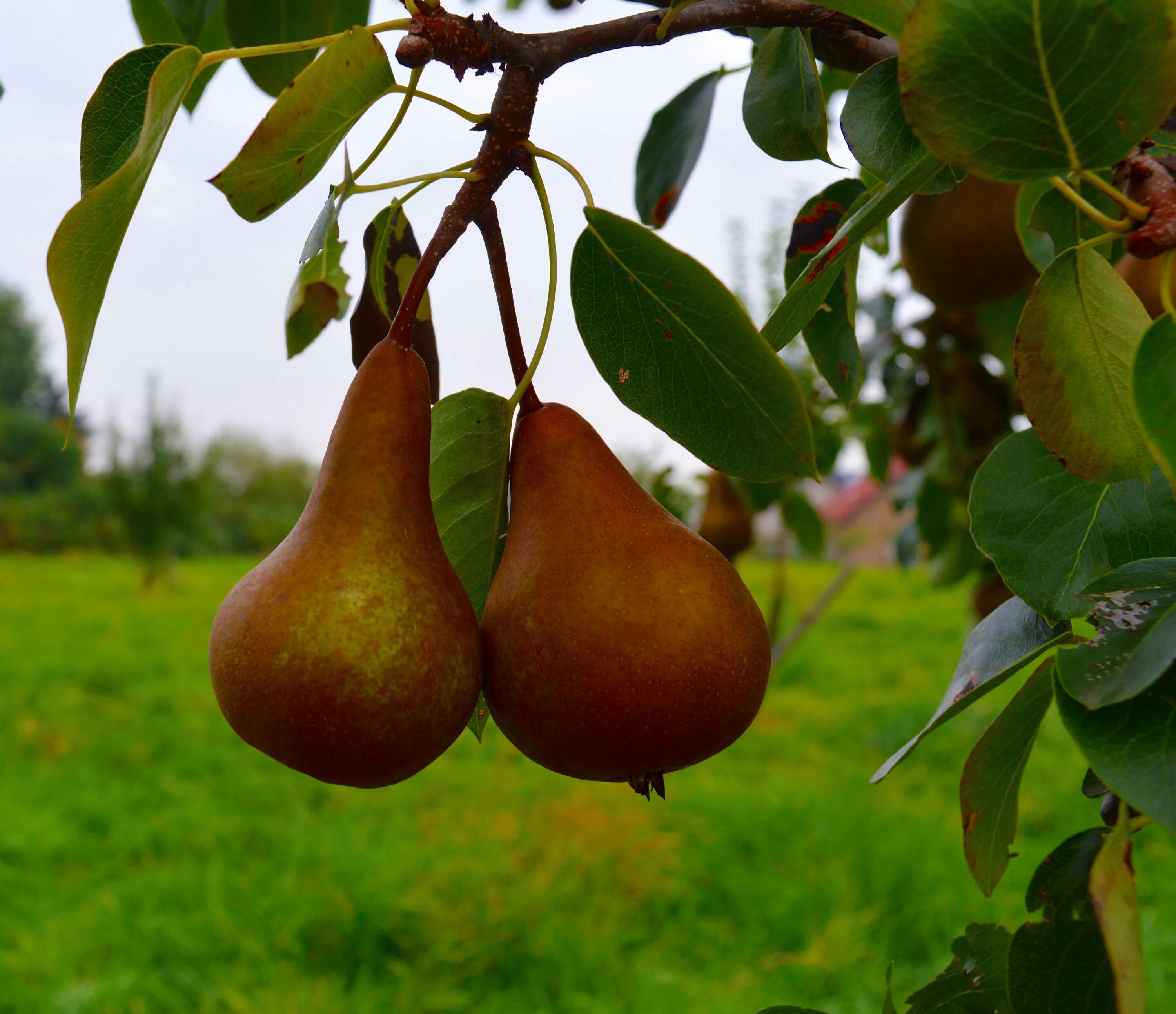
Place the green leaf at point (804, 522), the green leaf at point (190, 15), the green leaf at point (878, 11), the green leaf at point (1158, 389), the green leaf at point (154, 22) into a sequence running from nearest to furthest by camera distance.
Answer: the green leaf at point (1158, 389), the green leaf at point (878, 11), the green leaf at point (190, 15), the green leaf at point (154, 22), the green leaf at point (804, 522)

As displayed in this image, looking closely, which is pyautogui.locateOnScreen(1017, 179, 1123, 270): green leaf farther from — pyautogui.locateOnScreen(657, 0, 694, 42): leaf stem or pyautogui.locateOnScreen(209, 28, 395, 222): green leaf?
pyautogui.locateOnScreen(209, 28, 395, 222): green leaf

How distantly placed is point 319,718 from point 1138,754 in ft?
0.95

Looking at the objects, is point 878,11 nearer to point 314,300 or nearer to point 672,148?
point 314,300

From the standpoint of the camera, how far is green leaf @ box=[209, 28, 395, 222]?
392 mm

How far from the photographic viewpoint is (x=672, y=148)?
0.86 meters

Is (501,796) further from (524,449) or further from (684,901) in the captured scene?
(524,449)

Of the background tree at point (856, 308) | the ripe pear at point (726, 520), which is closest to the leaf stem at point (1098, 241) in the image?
the background tree at point (856, 308)

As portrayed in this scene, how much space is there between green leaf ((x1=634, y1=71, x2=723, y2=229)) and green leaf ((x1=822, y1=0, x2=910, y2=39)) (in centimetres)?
45

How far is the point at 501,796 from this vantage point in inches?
120

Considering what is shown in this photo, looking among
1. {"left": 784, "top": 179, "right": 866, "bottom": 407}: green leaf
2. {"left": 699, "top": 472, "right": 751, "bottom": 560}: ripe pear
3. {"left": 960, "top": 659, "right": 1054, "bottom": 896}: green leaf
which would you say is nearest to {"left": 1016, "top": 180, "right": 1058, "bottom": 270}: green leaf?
{"left": 784, "top": 179, "right": 866, "bottom": 407}: green leaf

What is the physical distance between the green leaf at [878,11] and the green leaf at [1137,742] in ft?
0.88

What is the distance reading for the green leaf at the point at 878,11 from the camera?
1.30 feet

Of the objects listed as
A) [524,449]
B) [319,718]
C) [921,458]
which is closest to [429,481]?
[524,449]

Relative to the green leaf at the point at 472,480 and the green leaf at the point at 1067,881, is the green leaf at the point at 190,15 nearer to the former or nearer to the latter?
the green leaf at the point at 472,480
